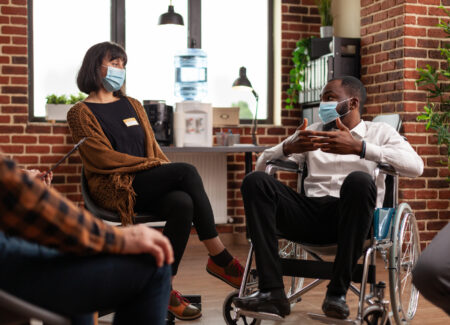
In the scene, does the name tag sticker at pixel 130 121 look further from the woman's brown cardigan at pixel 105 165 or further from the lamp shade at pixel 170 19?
the lamp shade at pixel 170 19

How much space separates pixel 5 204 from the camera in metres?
0.97

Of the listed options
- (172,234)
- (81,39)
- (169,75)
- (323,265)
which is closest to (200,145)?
(169,75)

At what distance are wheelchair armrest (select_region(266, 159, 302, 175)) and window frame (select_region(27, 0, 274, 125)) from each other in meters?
2.16

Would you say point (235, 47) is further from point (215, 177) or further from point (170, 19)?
point (215, 177)

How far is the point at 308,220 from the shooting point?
2.28m

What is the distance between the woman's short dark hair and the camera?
2824mm

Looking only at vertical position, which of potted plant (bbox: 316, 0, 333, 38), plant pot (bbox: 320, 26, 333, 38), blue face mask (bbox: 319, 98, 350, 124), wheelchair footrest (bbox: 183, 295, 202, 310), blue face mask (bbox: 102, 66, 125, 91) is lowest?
wheelchair footrest (bbox: 183, 295, 202, 310)

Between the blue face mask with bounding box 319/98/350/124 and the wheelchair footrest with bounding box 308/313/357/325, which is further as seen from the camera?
the blue face mask with bounding box 319/98/350/124

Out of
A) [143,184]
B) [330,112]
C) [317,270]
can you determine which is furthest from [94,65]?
[317,270]

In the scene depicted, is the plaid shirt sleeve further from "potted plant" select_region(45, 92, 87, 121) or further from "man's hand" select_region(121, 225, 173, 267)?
"potted plant" select_region(45, 92, 87, 121)

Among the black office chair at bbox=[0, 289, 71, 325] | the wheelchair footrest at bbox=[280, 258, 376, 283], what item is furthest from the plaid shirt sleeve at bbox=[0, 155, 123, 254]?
the wheelchair footrest at bbox=[280, 258, 376, 283]

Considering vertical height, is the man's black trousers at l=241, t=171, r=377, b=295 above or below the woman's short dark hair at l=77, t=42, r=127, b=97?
below

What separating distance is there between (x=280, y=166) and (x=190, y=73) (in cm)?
225

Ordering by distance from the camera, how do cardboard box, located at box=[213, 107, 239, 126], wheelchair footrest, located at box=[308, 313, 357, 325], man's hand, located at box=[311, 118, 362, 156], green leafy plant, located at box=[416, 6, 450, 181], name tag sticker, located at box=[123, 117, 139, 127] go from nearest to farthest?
wheelchair footrest, located at box=[308, 313, 357, 325] → man's hand, located at box=[311, 118, 362, 156] → name tag sticker, located at box=[123, 117, 139, 127] → green leafy plant, located at box=[416, 6, 450, 181] → cardboard box, located at box=[213, 107, 239, 126]
